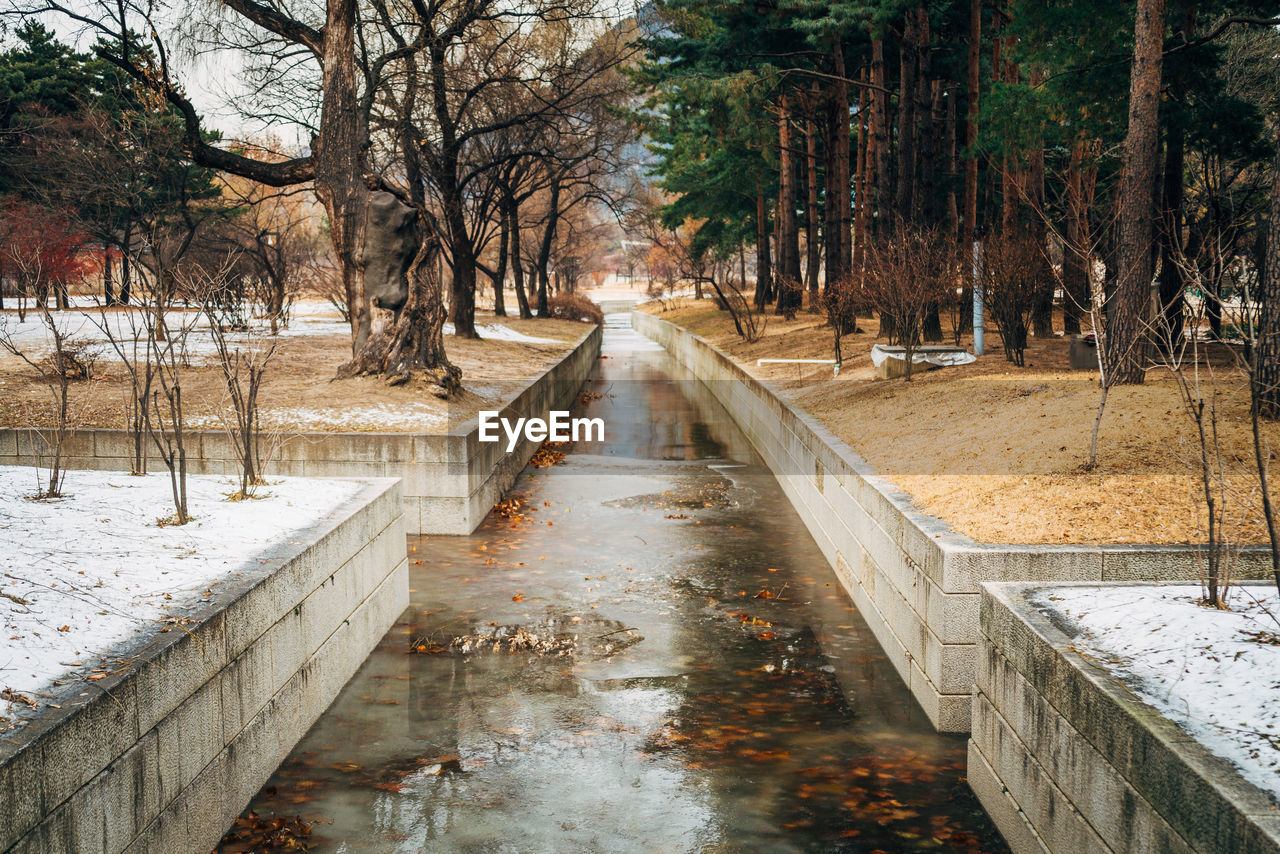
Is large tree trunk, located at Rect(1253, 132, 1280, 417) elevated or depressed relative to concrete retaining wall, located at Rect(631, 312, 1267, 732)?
elevated

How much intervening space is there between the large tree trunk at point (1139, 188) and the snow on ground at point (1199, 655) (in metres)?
5.99

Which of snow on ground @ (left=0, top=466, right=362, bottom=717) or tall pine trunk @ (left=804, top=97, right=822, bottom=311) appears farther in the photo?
tall pine trunk @ (left=804, top=97, right=822, bottom=311)

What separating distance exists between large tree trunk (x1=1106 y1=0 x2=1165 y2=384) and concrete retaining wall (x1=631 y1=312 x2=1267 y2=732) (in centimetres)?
306

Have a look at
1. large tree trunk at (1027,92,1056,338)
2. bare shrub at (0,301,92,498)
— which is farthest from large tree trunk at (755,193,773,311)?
bare shrub at (0,301,92,498)

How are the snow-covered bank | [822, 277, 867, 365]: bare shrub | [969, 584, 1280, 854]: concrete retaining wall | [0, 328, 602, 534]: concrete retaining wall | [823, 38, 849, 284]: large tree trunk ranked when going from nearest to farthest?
[969, 584, 1280, 854]: concrete retaining wall
[0, 328, 602, 534]: concrete retaining wall
the snow-covered bank
[822, 277, 867, 365]: bare shrub
[823, 38, 849, 284]: large tree trunk

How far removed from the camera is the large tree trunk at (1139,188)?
436 inches

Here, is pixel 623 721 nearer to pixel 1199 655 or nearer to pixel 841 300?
Result: pixel 1199 655

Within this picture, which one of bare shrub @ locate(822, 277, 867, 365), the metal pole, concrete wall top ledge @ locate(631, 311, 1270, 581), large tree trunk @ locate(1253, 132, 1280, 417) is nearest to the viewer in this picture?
concrete wall top ledge @ locate(631, 311, 1270, 581)

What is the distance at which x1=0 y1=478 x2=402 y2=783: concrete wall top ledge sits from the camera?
3805mm

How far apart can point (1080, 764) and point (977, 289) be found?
12900 millimetres

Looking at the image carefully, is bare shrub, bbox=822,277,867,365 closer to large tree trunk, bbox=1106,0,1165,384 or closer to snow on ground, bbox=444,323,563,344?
large tree trunk, bbox=1106,0,1165,384

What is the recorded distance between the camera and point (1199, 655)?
471 cm

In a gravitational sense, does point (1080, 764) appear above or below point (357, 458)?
below

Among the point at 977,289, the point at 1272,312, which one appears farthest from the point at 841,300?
the point at 1272,312
